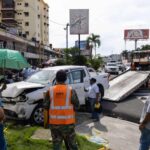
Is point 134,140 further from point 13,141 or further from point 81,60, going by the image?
point 81,60

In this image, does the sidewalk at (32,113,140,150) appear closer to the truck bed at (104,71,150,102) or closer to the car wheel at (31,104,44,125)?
the car wheel at (31,104,44,125)

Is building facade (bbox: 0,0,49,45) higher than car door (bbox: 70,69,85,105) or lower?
higher

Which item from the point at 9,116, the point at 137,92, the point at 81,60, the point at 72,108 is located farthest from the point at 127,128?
the point at 81,60

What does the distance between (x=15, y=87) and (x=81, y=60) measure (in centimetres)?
2526

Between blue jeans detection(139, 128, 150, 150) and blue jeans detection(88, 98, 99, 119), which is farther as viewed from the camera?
blue jeans detection(88, 98, 99, 119)

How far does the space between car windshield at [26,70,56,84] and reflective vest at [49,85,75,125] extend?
20.0 ft

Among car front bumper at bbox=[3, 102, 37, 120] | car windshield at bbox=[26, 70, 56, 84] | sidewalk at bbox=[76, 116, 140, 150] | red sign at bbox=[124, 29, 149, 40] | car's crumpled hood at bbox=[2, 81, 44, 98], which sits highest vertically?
red sign at bbox=[124, 29, 149, 40]

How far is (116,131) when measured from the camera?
11.4 meters

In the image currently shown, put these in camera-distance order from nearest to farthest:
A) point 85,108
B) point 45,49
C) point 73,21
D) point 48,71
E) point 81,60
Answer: point 48,71
point 85,108
point 81,60
point 73,21
point 45,49

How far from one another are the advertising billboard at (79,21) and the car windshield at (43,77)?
3413 cm

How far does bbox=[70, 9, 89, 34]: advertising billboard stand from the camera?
1855 inches

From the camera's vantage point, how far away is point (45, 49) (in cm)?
9244

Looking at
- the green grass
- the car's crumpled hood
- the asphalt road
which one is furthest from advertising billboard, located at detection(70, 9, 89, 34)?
the green grass

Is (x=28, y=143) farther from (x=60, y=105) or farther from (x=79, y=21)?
(x=79, y=21)
